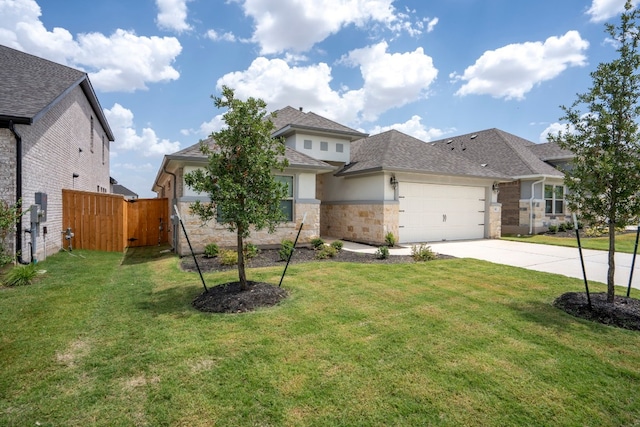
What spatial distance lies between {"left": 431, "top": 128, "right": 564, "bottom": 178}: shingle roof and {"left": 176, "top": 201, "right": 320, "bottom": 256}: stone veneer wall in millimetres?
8497

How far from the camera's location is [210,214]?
225 inches

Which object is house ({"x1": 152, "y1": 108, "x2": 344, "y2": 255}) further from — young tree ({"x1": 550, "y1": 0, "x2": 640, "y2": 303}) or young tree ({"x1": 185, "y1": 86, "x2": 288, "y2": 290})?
young tree ({"x1": 550, "y1": 0, "x2": 640, "y2": 303})

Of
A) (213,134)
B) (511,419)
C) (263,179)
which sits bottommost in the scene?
(511,419)

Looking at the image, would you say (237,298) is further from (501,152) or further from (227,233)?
(501,152)

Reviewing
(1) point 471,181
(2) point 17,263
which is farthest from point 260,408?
(1) point 471,181

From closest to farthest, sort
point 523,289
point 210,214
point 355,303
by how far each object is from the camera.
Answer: point 355,303 < point 210,214 < point 523,289

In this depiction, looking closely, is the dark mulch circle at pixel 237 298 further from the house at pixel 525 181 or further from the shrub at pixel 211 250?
the house at pixel 525 181

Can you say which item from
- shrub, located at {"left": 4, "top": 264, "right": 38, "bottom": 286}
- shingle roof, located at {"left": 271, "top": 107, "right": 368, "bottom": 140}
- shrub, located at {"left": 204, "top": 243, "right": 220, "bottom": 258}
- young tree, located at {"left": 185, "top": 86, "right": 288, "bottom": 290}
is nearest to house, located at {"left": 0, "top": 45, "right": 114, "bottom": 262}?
shrub, located at {"left": 4, "top": 264, "right": 38, "bottom": 286}

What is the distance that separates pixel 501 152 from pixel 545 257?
11365 mm

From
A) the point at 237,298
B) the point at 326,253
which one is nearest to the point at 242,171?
the point at 237,298

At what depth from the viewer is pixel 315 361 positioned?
341cm

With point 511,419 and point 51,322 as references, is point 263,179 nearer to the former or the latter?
point 51,322

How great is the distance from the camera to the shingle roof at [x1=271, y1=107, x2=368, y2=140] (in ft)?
47.6

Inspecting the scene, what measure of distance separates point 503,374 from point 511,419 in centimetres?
69
